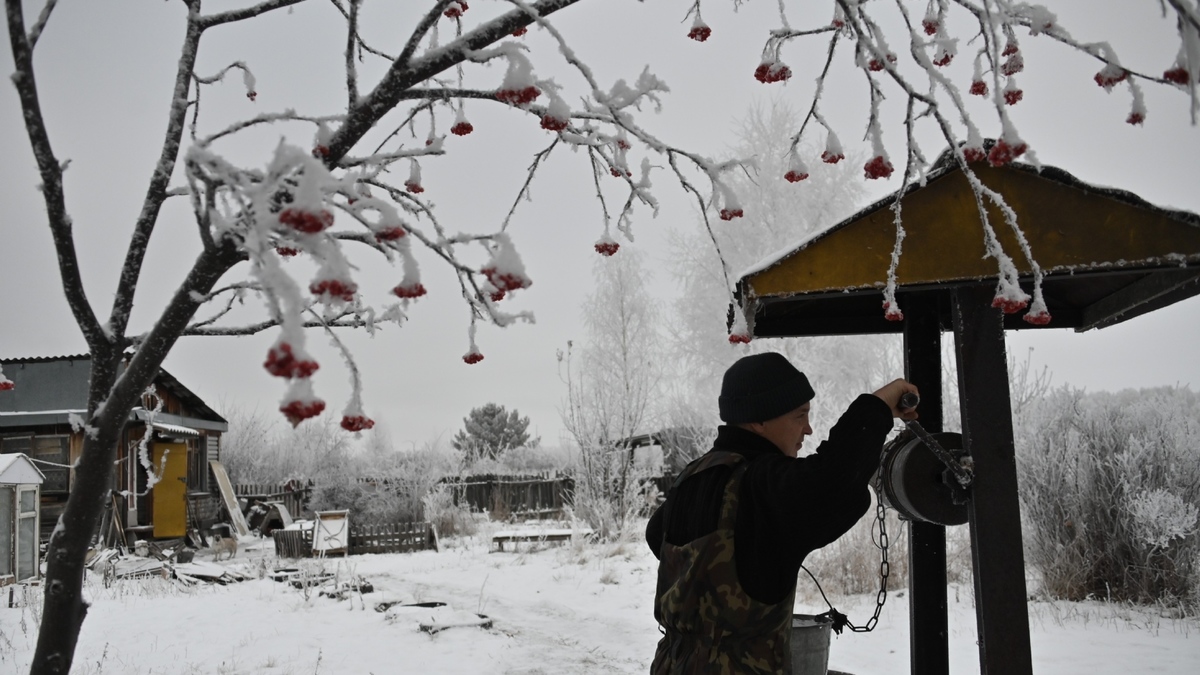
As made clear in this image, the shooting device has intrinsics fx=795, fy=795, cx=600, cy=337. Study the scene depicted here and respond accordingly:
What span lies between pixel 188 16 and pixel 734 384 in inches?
75.4

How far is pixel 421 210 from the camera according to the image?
83.4 inches

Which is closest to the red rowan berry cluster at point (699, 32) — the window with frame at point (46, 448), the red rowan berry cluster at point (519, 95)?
the red rowan berry cluster at point (519, 95)

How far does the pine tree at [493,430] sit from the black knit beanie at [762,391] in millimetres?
33774

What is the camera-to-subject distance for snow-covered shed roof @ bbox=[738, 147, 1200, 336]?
258 cm

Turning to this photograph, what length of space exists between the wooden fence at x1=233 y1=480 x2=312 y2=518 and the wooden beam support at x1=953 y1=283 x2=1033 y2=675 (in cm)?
1970

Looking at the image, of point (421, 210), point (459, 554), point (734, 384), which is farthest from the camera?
point (459, 554)

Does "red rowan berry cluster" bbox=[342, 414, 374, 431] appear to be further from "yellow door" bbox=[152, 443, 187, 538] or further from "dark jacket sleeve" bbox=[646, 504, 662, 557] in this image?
"yellow door" bbox=[152, 443, 187, 538]

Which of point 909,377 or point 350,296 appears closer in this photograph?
point 350,296

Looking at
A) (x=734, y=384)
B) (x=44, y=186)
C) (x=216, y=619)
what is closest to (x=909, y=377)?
(x=734, y=384)

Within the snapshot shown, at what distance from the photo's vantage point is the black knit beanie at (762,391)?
2387mm

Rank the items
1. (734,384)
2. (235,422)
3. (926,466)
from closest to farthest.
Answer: (734,384)
(926,466)
(235,422)

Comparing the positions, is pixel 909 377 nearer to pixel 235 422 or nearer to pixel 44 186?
pixel 44 186

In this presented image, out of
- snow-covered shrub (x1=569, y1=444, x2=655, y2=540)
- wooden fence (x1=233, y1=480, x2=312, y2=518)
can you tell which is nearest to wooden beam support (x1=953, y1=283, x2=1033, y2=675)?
snow-covered shrub (x1=569, y1=444, x2=655, y2=540)

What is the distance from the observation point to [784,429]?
2426mm
